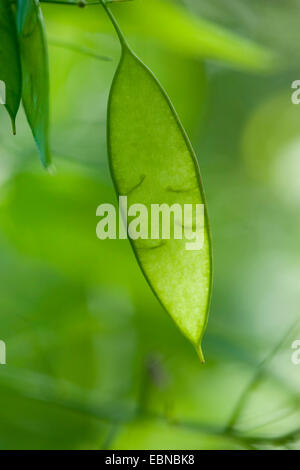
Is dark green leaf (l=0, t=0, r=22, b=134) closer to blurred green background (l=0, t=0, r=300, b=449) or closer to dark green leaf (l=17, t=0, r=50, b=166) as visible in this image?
dark green leaf (l=17, t=0, r=50, b=166)

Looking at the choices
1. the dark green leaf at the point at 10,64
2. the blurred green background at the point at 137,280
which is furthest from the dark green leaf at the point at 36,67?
the blurred green background at the point at 137,280

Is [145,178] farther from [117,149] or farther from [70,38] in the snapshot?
[70,38]

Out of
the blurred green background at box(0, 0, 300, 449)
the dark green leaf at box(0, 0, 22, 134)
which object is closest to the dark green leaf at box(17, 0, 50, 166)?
the dark green leaf at box(0, 0, 22, 134)

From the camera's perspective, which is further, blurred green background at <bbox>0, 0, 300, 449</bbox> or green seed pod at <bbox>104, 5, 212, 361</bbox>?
blurred green background at <bbox>0, 0, 300, 449</bbox>

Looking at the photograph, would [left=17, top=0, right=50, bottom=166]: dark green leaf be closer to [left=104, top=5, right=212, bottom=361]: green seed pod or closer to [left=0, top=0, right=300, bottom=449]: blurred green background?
[left=104, top=5, right=212, bottom=361]: green seed pod

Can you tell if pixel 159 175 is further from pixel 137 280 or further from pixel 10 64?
pixel 137 280

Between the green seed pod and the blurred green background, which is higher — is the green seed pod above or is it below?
below

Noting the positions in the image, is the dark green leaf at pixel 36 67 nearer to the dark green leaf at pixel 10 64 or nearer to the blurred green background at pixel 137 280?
the dark green leaf at pixel 10 64
